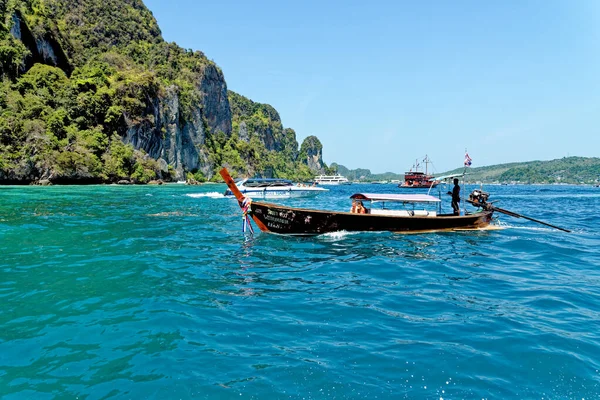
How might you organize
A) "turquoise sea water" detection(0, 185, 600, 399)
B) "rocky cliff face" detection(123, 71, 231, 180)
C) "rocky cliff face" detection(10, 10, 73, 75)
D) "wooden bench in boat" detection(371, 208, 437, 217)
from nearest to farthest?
1. "turquoise sea water" detection(0, 185, 600, 399)
2. "wooden bench in boat" detection(371, 208, 437, 217)
3. "rocky cliff face" detection(10, 10, 73, 75)
4. "rocky cliff face" detection(123, 71, 231, 180)

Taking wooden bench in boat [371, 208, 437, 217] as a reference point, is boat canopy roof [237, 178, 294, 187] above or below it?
above

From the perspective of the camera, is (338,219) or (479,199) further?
(479,199)

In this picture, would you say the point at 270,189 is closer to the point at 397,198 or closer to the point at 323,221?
the point at 397,198

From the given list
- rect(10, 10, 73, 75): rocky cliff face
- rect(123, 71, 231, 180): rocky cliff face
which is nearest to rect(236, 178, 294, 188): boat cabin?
rect(123, 71, 231, 180): rocky cliff face

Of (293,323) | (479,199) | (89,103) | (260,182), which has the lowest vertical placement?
(293,323)

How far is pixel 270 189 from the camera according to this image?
51.3 metres

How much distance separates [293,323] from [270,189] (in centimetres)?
4457

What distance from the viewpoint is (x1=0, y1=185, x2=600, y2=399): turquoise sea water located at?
198 inches

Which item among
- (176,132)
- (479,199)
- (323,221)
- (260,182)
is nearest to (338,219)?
(323,221)

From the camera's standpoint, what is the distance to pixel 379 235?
17766 millimetres

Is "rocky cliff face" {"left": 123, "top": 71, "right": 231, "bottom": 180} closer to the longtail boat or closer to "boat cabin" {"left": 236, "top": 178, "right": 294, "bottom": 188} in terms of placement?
"boat cabin" {"left": 236, "top": 178, "right": 294, "bottom": 188}

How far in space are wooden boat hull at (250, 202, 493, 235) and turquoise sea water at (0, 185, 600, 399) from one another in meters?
2.46

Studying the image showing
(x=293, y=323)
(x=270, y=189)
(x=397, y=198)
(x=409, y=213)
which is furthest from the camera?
(x=270, y=189)

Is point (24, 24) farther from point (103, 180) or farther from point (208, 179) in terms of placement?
point (208, 179)
